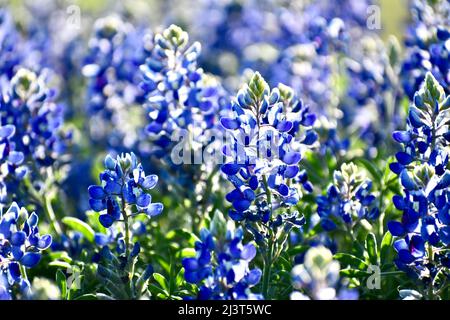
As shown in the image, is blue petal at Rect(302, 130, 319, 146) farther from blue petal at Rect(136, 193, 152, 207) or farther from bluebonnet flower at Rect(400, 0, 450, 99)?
blue petal at Rect(136, 193, 152, 207)

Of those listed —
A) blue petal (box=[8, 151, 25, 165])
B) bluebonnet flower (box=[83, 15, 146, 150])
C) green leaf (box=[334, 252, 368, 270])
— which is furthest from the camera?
bluebonnet flower (box=[83, 15, 146, 150])

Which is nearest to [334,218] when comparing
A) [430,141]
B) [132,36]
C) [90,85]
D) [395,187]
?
[395,187]

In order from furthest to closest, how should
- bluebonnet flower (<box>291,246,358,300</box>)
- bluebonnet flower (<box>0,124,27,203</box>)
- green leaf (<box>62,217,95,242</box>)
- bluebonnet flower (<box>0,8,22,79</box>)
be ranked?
bluebonnet flower (<box>0,8,22,79</box>) < green leaf (<box>62,217,95,242</box>) < bluebonnet flower (<box>0,124,27,203</box>) < bluebonnet flower (<box>291,246,358,300</box>)

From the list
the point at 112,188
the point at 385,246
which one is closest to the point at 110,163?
the point at 112,188

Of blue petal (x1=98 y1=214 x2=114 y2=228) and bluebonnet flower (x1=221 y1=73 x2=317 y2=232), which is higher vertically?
bluebonnet flower (x1=221 y1=73 x2=317 y2=232)

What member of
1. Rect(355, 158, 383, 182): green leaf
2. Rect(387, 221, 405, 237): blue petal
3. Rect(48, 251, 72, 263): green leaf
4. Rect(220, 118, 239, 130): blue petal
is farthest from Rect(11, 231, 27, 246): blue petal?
Rect(355, 158, 383, 182): green leaf

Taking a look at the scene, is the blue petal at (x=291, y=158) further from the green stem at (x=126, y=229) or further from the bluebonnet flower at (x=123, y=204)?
the green stem at (x=126, y=229)
